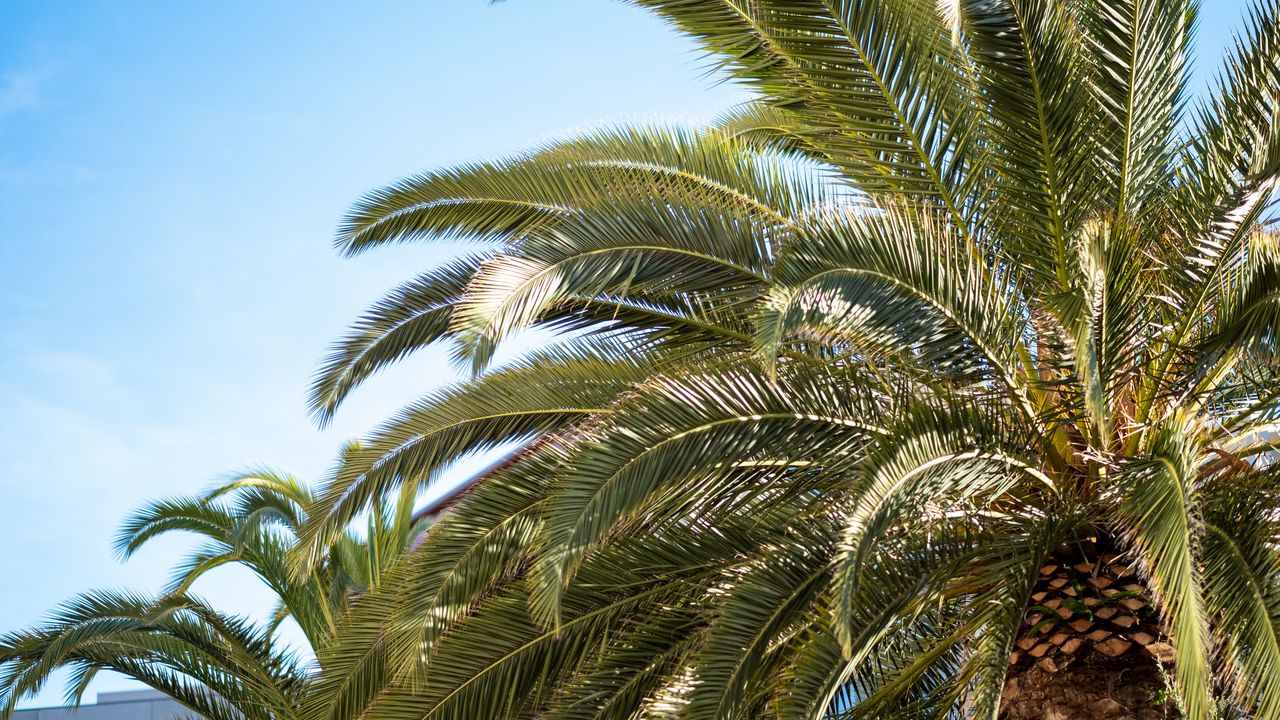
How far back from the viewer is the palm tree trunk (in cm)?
656

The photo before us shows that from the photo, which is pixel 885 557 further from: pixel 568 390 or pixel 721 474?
pixel 568 390

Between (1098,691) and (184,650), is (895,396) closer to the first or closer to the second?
(1098,691)

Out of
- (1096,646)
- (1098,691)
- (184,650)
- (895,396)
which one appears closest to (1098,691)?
(1098,691)

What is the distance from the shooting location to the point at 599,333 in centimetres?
817

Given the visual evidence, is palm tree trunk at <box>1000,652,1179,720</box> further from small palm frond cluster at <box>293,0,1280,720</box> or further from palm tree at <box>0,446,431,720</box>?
palm tree at <box>0,446,431,720</box>

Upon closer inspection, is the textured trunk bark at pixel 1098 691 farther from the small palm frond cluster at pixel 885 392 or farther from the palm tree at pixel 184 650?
the palm tree at pixel 184 650

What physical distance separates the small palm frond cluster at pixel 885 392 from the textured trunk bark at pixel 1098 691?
0.19ft

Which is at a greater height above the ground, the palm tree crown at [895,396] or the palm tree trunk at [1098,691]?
the palm tree crown at [895,396]

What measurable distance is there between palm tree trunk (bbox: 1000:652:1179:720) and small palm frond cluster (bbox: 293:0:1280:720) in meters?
0.06

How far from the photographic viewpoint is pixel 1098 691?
667cm

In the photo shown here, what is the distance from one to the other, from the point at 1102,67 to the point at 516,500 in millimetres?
4037

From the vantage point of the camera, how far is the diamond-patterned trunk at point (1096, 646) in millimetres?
6598

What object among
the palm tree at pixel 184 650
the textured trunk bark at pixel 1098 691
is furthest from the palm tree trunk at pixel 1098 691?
the palm tree at pixel 184 650

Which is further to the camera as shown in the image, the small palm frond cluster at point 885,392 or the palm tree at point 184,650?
the palm tree at point 184,650
